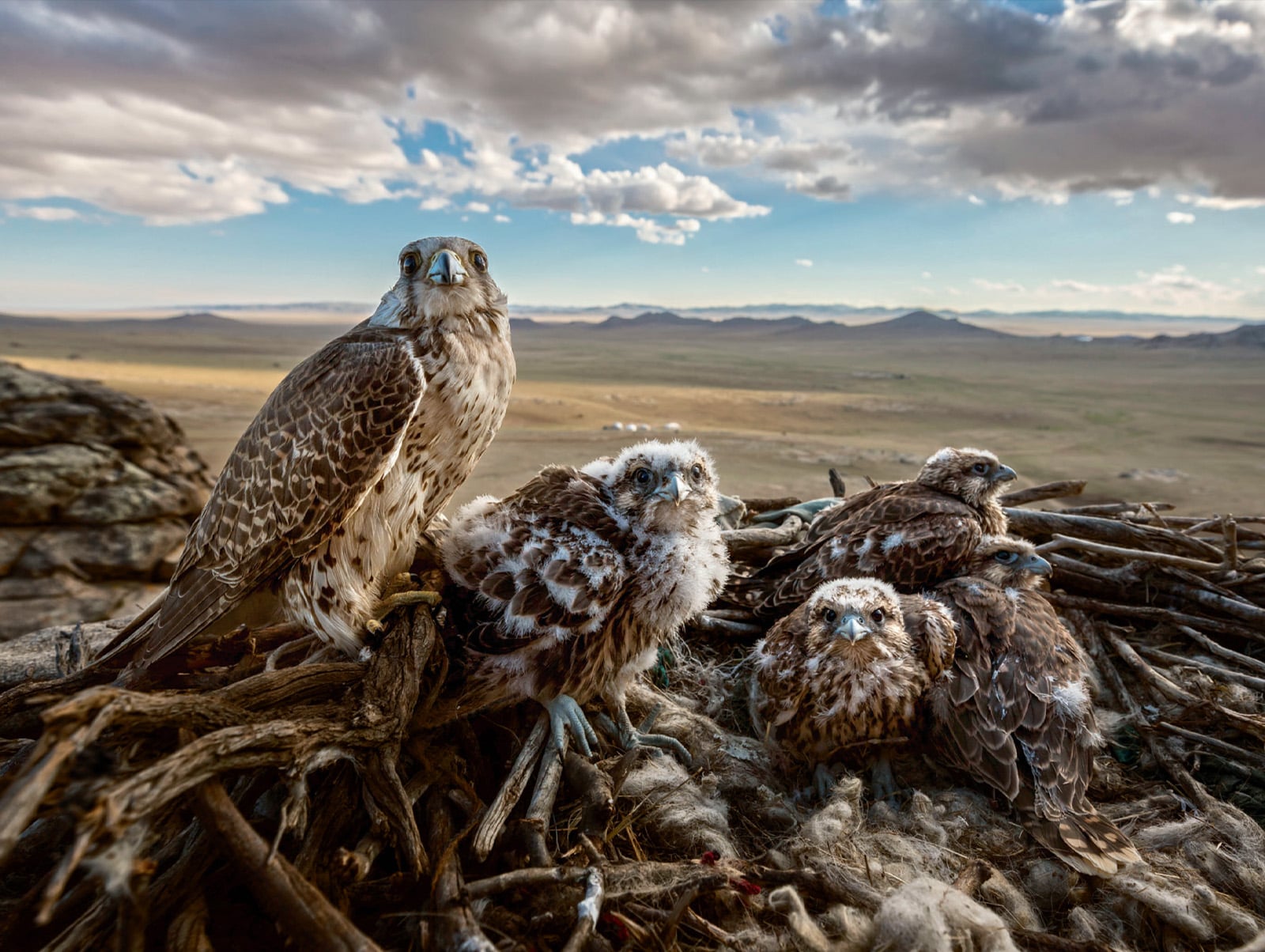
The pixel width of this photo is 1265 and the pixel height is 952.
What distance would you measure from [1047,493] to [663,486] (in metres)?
3.44

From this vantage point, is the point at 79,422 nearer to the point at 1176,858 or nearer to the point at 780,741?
the point at 780,741

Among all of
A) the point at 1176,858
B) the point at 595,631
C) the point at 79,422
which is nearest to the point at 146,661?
the point at 595,631

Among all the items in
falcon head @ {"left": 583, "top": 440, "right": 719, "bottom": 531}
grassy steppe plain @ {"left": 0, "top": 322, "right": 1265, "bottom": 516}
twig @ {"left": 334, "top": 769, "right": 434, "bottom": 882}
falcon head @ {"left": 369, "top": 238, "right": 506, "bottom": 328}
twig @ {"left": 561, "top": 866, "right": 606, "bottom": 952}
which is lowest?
grassy steppe plain @ {"left": 0, "top": 322, "right": 1265, "bottom": 516}

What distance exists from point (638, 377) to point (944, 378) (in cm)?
2245

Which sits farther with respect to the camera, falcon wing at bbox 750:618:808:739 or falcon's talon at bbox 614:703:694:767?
falcon wing at bbox 750:618:808:739

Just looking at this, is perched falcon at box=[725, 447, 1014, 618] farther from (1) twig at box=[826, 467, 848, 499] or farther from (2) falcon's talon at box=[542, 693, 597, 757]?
(2) falcon's talon at box=[542, 693, 597, 757]

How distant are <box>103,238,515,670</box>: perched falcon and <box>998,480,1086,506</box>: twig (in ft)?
11.8

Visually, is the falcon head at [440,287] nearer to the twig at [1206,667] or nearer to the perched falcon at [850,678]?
the perched falcon at [850,678]

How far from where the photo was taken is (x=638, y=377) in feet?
176

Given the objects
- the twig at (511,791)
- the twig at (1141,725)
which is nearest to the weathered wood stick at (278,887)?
the twig at (511,791)

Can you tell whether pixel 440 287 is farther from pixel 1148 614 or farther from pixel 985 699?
pixel 1148 614

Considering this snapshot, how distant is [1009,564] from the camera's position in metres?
3.28

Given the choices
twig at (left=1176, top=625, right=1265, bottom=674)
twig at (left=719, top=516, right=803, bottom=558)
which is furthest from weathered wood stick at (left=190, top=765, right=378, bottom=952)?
twig at (left=1176, top=625, right=1265, bottom=674)

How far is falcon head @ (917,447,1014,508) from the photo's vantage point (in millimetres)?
3783
